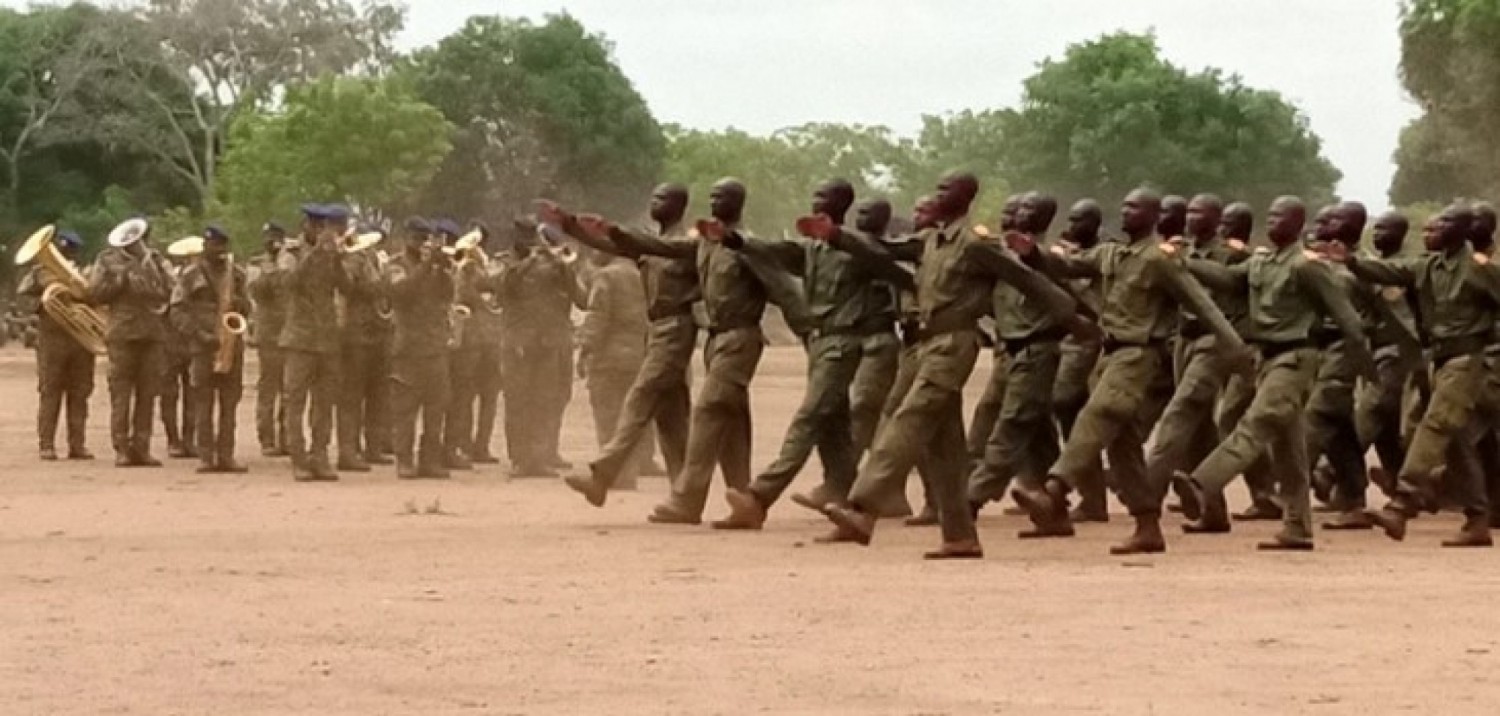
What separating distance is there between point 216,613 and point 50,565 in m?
2.62

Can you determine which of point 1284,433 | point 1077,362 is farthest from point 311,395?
point 1284,433

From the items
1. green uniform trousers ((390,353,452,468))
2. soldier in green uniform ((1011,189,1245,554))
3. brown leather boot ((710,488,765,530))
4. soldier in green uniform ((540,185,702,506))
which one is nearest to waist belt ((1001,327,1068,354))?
soldier in green uniform ((1011,189,1245,554))

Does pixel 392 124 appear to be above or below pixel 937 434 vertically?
above

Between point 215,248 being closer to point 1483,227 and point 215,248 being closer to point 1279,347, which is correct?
point 1279,347

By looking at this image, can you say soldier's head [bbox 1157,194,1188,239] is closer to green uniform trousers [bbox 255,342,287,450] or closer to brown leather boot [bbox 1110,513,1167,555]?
brown leather boot [bbox 1110,513,1167,555]

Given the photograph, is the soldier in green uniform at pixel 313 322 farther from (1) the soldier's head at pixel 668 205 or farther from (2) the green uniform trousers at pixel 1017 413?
(2) the green uniform trousers at pixel 1017 413

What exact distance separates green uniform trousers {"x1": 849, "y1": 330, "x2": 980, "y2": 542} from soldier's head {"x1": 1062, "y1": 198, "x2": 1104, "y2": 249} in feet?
8.59

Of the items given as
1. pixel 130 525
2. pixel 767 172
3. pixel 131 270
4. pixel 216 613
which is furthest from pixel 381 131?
pixel 767 172

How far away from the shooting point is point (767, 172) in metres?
144

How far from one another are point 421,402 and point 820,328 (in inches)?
246

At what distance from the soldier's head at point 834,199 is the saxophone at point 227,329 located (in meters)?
7.72

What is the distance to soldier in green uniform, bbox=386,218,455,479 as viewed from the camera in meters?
22.8

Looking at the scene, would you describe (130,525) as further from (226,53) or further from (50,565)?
(226,53)

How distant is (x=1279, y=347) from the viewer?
54.3 ft
